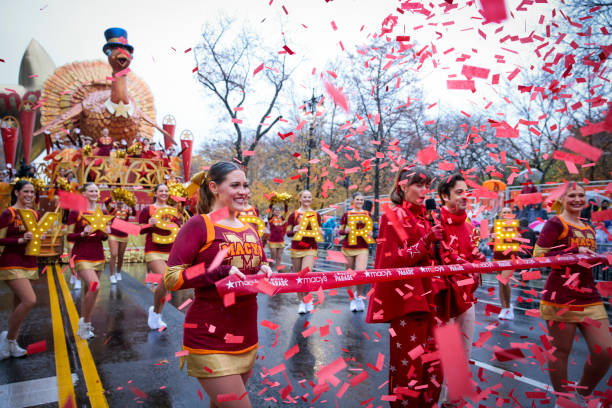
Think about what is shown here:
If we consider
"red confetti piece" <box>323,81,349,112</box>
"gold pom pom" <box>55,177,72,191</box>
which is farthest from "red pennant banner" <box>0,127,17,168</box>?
"red confetti piece" <box>323,81,349,112</box>

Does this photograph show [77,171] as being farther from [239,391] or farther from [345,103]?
[239,391]

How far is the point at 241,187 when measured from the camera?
2.84m

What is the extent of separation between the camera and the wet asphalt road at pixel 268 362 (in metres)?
4.03

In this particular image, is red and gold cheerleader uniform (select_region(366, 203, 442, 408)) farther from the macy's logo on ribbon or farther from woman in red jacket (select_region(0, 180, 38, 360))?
woman in red jacket (select_region(0, 180, 38, 360))

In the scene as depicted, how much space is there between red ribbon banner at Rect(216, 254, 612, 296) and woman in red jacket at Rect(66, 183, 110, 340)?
4212mm

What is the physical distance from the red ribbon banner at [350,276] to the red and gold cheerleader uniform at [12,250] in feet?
13.4

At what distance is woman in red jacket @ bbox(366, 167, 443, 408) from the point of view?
10.1 ft

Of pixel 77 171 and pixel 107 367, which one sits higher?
pixel 77 171

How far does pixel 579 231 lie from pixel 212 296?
3.52m

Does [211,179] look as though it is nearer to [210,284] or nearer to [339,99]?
[210,284]

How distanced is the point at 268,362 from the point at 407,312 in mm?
2533

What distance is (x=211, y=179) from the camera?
2969mm

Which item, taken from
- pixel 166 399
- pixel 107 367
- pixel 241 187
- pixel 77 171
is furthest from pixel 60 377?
pixel 77 171

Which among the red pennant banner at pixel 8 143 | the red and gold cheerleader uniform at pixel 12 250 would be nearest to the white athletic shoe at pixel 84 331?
the red and gold cheerleader uniform at pixel 12 250
